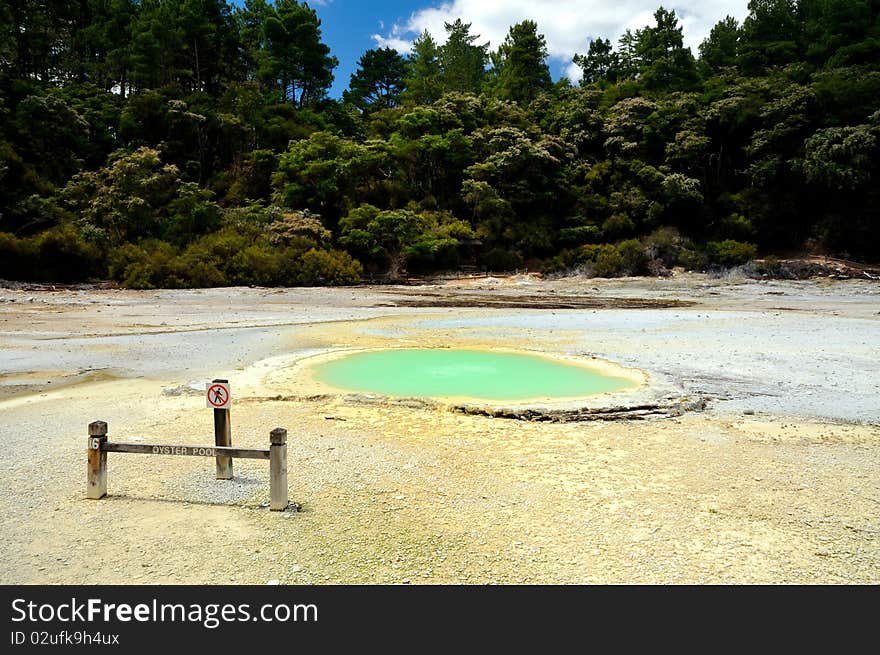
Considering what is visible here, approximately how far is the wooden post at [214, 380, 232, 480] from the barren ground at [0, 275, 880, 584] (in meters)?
0.13

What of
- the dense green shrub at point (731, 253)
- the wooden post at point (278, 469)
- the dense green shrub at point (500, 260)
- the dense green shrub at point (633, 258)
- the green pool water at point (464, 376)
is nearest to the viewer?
the wooden post at point (278, 469)

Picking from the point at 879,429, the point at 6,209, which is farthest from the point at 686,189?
the point at 6,209

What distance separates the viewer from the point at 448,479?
541cm

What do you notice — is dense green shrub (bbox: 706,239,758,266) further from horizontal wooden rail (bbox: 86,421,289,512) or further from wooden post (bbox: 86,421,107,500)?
wooden post (bbox: 86,421,107,500)

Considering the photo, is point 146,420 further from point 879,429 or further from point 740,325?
point 740,325

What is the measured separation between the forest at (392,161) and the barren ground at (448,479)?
23439mm

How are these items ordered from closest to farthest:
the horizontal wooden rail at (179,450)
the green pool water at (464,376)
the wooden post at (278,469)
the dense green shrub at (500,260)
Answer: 1. the wooden post at (278,469)
2. the horizontal wooden rail at (179,450)
3. the green pool water at (464,376)
4. the dense green shrub at (500,260)

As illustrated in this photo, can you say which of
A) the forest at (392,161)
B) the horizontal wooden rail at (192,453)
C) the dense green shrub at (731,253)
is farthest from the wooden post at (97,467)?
the dense green shrub at (731,253)

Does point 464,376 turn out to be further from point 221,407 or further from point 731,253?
point 731,253

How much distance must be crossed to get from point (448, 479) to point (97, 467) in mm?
3093

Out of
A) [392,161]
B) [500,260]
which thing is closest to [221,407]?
[500,260]

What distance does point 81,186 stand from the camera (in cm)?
3494

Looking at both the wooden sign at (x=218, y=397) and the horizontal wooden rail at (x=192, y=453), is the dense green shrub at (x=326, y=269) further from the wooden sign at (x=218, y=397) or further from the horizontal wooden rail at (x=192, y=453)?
the horizontal wooden rail at (x=192, y=453)

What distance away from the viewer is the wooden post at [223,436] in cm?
524
